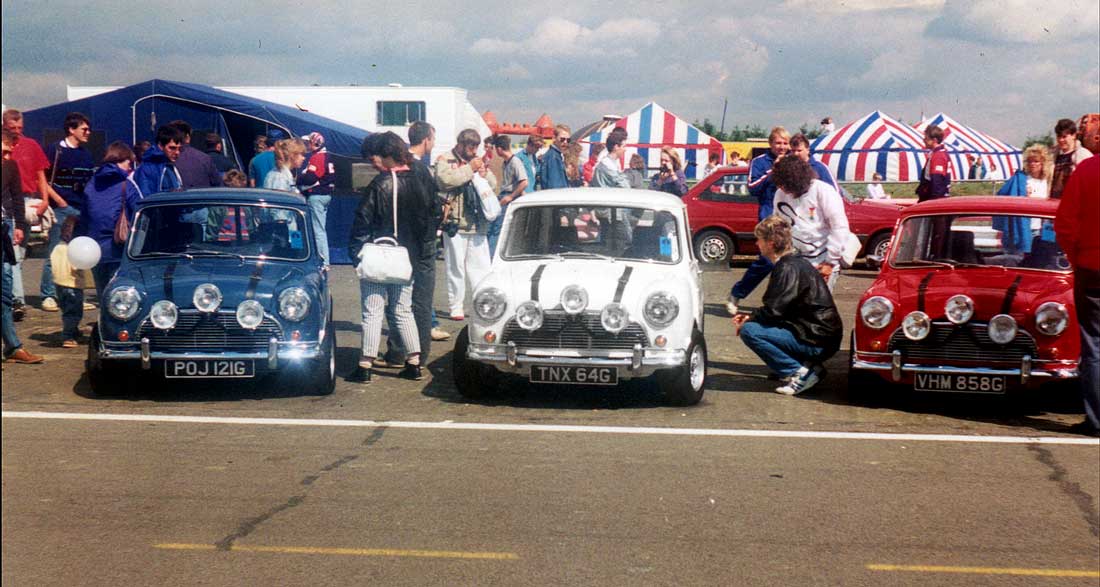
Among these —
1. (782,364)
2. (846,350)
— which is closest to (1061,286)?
Result: (782,364)

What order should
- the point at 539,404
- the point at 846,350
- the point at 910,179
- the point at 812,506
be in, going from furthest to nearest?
1. the point at 910,179
2. the point at 846,350
3. the point at 539,404
4. the point at 812,506

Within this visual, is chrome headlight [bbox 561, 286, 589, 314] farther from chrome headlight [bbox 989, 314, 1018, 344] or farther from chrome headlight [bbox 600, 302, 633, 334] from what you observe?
chrome headlight [bbox 989, 314, 1018, 344]

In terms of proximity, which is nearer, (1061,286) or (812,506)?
(812,506)

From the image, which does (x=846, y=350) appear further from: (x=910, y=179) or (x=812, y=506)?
(x=910, y=179)

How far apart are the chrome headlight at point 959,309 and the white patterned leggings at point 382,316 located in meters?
4.15

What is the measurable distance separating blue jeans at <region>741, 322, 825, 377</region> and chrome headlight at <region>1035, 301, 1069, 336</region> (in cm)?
160

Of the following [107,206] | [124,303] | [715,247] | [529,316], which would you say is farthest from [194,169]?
[715,247]

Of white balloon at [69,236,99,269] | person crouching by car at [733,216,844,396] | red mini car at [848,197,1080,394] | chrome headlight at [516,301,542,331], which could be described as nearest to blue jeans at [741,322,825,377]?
person crouching by car at [733,216,844,396]

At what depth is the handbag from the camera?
Answer: 8.82 meters

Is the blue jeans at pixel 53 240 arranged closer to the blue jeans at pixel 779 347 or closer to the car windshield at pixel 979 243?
the blue jeans at pixel 779 347

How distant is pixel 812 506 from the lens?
5.60m

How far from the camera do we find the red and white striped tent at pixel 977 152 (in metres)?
34.5

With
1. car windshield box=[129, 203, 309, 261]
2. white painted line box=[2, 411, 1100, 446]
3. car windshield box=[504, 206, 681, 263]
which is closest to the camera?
white painted line box=[2, 411, 1100, 446]

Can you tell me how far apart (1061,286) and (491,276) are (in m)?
4.15
